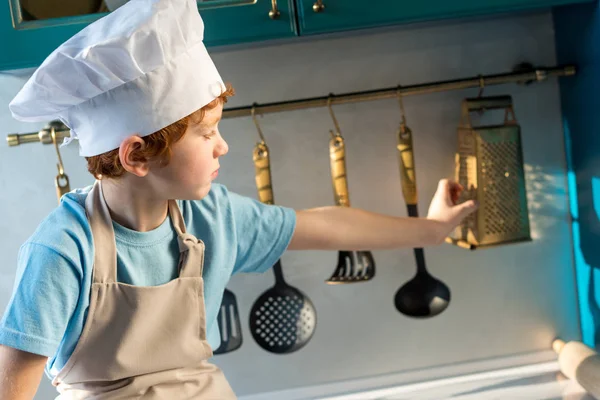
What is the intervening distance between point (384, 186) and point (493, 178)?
19cm

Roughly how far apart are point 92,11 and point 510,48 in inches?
26.8

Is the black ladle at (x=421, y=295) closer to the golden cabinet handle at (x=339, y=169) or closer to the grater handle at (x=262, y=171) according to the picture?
the golden cabinet handle at (x=339, y=169)

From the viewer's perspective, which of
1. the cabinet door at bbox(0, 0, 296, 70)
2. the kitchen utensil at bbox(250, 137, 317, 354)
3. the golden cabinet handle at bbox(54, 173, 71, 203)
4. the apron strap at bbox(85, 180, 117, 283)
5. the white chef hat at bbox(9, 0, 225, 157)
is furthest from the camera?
the kitchen utensil at bbox(250, 137, 317, 354)

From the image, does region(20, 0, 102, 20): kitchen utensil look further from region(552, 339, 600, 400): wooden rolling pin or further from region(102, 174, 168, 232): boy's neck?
region(552, 339, 600, 400): wooden rolling pin

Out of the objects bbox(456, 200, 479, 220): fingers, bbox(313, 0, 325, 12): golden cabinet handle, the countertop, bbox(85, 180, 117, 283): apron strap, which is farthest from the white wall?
bbox(85, 180, 117, 283): apron strap

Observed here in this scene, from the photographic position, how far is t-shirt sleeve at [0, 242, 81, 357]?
2.53 feet

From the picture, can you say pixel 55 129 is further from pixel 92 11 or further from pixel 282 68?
pixel 282 68

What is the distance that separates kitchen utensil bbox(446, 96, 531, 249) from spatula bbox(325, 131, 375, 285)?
0.16 metres

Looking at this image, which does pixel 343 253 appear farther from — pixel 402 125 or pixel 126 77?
pixel 126 77

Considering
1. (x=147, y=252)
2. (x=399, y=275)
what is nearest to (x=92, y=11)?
(x=147, y=252)

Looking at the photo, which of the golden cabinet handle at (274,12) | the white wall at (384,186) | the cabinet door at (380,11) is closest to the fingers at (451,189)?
the white wall at (384,186)

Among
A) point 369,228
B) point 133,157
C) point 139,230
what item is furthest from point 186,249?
point 369,228

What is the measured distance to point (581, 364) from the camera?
3.78 feet

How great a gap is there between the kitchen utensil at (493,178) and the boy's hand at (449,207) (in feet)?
0.08
